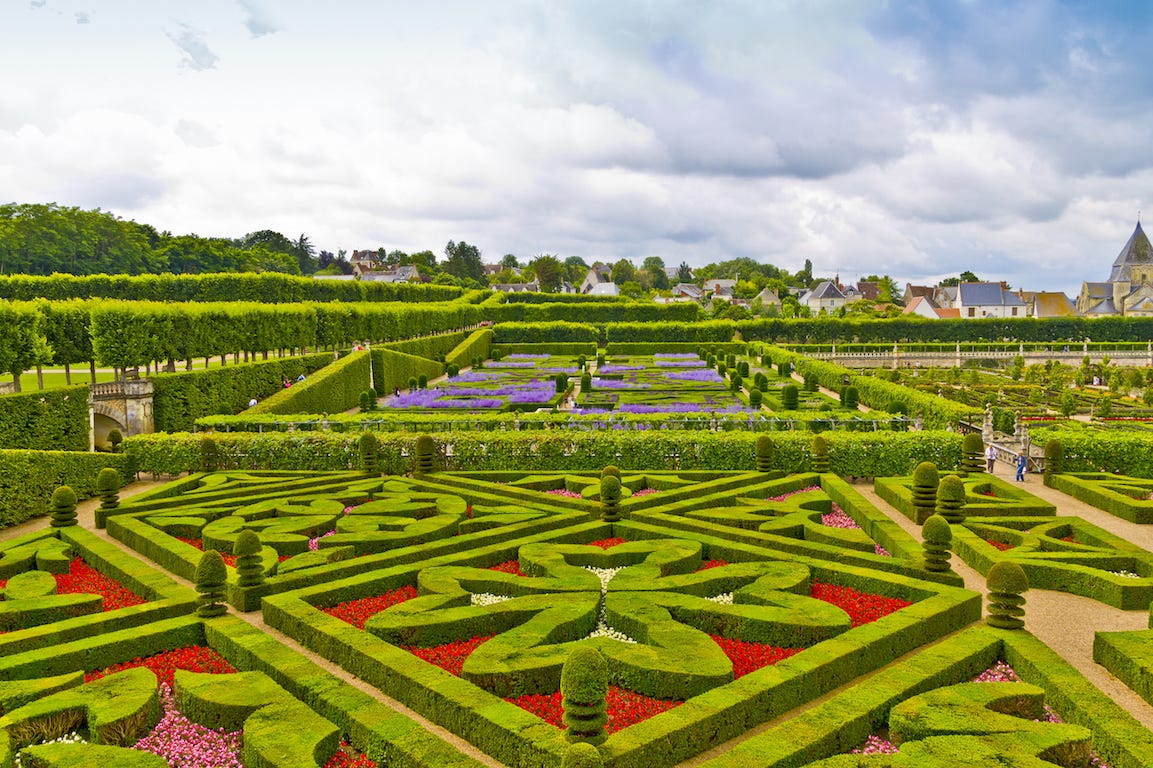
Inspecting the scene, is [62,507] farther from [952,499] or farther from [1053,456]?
[1053,456]

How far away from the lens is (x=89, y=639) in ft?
31.2

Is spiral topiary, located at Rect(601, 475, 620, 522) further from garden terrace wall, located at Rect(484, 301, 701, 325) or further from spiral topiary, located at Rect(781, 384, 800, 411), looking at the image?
garden terrace wall, located at Rect(484, 301, 701, 325)

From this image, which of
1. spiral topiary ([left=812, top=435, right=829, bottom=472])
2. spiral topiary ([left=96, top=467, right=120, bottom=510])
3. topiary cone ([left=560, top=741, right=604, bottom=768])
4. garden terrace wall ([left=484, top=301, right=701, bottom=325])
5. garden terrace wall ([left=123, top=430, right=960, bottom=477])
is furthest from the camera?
garden terrace wall ([left=484, top=301, right=701, bottom=325])

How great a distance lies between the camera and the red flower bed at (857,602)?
33.7ft

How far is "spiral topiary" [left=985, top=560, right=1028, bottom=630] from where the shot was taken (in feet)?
30.8

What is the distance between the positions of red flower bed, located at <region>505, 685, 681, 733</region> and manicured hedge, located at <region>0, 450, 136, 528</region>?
46.1 feet

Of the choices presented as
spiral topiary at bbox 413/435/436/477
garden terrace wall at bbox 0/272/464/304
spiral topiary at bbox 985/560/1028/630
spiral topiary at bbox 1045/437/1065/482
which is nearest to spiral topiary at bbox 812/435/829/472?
spiral topiary at bbox 1045/437/1065/482

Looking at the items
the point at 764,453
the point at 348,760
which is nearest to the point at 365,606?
the point at 348,760

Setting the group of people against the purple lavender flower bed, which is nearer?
the group of people

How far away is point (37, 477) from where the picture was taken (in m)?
17.1

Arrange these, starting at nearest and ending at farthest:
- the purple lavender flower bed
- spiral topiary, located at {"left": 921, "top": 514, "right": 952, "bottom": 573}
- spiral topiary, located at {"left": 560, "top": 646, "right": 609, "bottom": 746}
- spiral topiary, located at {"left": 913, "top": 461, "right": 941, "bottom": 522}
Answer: spiral topiary, located at {"left": 560, "top": 646, "right": 609, "bottom": 746}
spiral topiary, located at {"left": 921, "top": 514, "right": 952, "bottom": 573}
spiral topiary, located at {"left": 913, "top": 461, "right": 941, "bottom": 522}
the purple lavender flower bed

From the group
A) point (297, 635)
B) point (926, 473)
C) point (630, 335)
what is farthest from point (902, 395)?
point (630, 335)

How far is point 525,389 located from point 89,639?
100ft

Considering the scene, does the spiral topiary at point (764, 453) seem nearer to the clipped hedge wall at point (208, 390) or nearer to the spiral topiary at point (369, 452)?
the spiral topiary at point (369, 452)
